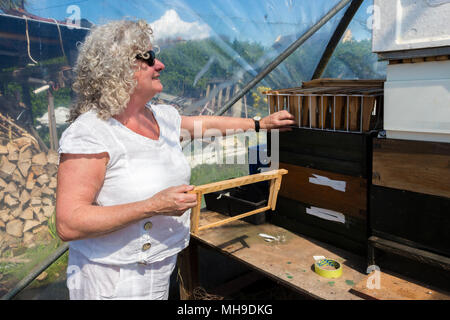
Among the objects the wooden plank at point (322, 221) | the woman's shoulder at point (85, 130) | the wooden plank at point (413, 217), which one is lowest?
the wooden plank at point (322, 221)

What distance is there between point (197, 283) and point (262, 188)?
33.9 inches

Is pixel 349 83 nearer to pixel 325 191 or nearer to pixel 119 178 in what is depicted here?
pixel 325 191

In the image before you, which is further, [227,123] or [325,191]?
[227,123]

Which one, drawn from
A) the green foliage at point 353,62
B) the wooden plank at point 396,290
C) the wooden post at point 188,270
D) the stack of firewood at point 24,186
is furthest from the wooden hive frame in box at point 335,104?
the green foliage at point 353,62

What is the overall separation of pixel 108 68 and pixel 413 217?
144 cm

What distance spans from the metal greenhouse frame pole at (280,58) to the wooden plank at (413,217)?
6.25 ft

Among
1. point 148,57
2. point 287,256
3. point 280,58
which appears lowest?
point 287,256

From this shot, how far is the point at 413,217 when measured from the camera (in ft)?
4.98

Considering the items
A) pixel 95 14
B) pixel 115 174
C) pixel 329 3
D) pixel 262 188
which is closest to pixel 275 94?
pixel 262 188

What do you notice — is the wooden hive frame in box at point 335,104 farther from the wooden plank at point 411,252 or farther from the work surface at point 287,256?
the work surface at point 287,256

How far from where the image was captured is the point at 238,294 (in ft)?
10.9

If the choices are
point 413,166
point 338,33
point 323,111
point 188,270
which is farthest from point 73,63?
point 338,33

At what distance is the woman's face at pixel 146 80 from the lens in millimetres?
1663

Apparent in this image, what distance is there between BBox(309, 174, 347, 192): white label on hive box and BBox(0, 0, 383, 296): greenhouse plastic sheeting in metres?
1.19
